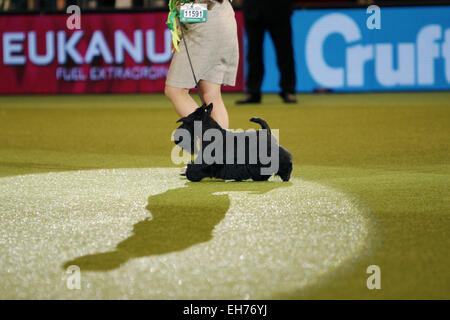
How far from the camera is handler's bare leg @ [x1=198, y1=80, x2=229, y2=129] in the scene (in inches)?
233

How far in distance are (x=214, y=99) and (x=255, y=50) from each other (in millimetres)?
6683

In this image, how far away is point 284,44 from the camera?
1242cm

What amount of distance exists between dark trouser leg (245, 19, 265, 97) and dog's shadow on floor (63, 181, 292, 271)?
7045 mm

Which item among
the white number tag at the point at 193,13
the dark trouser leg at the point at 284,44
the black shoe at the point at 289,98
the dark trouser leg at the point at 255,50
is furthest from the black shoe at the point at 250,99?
the white number tag at the point at 193,13

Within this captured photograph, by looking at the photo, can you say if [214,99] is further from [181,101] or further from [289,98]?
[289,98]

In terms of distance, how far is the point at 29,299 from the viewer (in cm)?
297

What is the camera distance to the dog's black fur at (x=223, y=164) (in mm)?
5383

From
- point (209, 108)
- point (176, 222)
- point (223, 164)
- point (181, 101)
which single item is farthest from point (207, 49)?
point (176, 222)

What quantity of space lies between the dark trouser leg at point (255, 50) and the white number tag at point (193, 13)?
22.0 ft

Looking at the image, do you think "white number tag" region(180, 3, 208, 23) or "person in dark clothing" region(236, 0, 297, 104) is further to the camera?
"person in dark clothing" region(236, 0, 297, 104)

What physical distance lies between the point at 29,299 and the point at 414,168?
3.88m

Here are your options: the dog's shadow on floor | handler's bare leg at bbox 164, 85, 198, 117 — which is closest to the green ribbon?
handler's bare leg at bbox 164, 85, 198, 117

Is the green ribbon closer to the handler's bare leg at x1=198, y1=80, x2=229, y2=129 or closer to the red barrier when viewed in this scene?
the handler's bare leg at x1=198, y1=80, x2=229, y2=129

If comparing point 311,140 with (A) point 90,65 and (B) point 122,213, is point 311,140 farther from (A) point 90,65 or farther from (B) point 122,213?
(A) point 90,65
